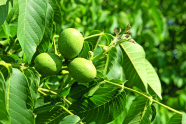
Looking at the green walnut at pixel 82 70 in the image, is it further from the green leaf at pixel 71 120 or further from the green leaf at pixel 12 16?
the green leaf at pixel 12 16

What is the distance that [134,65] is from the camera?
1.62m

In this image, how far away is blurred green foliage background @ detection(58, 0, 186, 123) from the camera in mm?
2842

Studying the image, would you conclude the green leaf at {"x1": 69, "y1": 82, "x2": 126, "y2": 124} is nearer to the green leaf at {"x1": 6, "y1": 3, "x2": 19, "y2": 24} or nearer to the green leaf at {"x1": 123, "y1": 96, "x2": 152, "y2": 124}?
the green leaf at {"x1": 123, "y1": 96, "x2": 152, "y2": 124}

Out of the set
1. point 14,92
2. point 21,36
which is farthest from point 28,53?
point 14,92

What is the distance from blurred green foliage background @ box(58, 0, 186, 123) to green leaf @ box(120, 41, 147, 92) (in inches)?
18.1

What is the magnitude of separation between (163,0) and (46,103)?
4822mm

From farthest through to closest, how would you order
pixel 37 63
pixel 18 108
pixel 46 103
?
Answer: pixel 46 103, pixel 37 63, pixel 18 108

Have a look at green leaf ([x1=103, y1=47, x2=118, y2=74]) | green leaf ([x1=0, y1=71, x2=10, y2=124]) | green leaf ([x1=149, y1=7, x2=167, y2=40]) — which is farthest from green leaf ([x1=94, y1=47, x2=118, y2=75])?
green leaf ([x1=149, y1=7, x2=167, y2=40])

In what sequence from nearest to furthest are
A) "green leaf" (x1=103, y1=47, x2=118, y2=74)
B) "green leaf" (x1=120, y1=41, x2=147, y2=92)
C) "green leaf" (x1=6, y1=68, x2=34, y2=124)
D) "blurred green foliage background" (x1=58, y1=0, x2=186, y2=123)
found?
"green leaf" (x1=6, y1=68, x2=34, y2=124) < "green leaf" (x1=103, y1=47, x2=118, y2=74) < "green leaf" (x1=120, y1=41, x2=147, y2=92) < "blurred green foliage background" (x1=58, y1=0, x2=186, y2=123)

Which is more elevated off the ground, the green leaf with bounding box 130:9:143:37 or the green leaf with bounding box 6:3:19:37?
the green leaf with bounding box 6:3:19:37

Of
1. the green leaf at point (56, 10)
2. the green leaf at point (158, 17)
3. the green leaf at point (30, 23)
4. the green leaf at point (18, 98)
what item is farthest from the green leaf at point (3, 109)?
the green leaf at point (158, 17)

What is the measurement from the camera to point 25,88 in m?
0.99

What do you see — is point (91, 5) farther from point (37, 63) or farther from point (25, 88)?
point (25, 88)

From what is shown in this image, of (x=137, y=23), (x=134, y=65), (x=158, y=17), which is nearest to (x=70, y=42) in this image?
(x=134, y=65)
